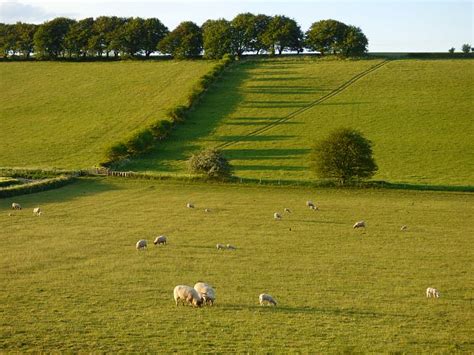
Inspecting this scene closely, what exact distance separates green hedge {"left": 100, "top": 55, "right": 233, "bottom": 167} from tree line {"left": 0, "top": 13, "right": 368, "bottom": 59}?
29.2 m

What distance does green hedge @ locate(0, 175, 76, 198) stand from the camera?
5944 centimetres

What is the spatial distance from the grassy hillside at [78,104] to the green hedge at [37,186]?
39.2 ft

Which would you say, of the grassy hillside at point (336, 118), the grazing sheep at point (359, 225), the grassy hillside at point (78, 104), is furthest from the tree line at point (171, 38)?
the grazing sheep at point (359, 225)

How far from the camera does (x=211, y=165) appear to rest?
228ft

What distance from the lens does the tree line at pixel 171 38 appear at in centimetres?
14138

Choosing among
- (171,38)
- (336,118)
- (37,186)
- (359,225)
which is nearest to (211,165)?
(37,186)

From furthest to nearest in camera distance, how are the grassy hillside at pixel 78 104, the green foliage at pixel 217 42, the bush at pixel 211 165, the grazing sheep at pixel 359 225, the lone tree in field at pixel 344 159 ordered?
1. the green foliage at pixel 217 42
2. the grassy hillside at pixel 78 104
3. the bush at pixel 211 165
4. the lone tree in field at pixel 344 159
5. the grazing sheep at pixel 359 225

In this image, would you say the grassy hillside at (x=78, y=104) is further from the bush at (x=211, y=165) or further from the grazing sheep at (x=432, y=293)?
the grazing sheep at (x=432, y=293)

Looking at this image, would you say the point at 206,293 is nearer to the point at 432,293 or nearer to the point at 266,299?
the point at 266,299

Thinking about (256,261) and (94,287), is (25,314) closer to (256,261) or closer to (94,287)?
(94,287)

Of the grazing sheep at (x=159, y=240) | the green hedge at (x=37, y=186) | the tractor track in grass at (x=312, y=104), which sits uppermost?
the tractor track in grass at (x=312, y=104)

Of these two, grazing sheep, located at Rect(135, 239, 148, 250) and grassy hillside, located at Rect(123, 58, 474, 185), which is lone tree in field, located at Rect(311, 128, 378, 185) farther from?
grazing sheep, located at Rect(135, 239, 148, 250)

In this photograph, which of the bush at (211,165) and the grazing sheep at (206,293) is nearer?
the grazing sheep at (206,293)

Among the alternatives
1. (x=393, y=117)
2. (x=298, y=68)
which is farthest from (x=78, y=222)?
(x=298, y=68)
